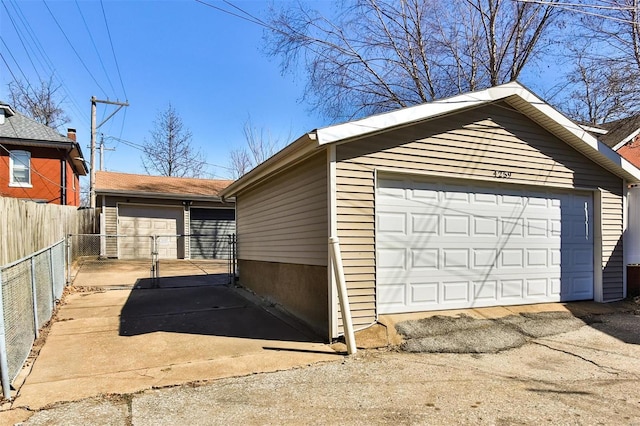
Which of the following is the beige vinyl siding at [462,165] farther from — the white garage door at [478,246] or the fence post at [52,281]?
the fence post at [52,281]

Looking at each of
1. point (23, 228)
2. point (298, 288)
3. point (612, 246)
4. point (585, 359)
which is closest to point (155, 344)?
point (298, 288)

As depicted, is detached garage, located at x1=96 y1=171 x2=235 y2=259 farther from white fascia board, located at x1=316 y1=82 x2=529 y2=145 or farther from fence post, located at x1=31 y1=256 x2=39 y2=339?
white fascia board, located at x1=316 y1=82 x2=529 y2=145

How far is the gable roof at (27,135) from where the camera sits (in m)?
16.7

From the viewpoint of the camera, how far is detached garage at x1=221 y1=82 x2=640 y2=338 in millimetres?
5844

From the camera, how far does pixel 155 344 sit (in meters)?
5.78

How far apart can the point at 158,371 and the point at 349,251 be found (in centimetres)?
280

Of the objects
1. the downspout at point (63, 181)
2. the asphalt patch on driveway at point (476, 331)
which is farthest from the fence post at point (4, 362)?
the downspout at point (63, 181)

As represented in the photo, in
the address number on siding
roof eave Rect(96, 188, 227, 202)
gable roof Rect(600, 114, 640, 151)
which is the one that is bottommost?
the address number on siding

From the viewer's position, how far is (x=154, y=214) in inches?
679

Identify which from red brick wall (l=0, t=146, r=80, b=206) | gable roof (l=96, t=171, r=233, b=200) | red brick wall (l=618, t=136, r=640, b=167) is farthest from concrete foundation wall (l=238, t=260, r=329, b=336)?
red brick wall (l=618, t=136, r=640, b=167)

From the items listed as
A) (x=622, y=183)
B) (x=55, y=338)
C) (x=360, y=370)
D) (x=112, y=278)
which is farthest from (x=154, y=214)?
(x=622, y=183)

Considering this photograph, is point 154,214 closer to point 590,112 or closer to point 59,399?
point 59,399

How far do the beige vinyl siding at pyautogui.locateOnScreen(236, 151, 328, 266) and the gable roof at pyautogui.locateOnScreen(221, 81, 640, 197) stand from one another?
0.29m

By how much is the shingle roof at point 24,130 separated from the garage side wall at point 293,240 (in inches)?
487
